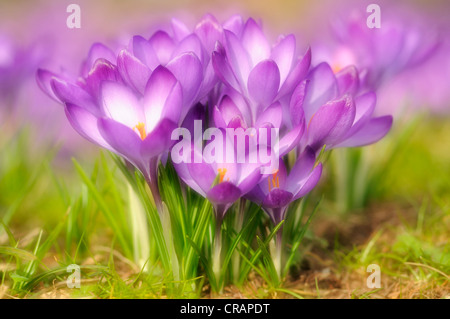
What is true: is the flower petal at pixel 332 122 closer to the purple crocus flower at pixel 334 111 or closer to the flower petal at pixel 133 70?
the purple crocus flower at pixel 334 111

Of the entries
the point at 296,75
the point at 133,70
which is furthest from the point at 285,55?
the point at 133,70

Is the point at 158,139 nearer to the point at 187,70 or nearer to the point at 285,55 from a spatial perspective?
the point at 187,70

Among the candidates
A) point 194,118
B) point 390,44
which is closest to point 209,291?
point 194,118

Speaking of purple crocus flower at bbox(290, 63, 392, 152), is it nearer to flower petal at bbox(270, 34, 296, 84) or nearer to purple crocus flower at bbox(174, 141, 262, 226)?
flower petal at bbox(270, 34, 296, 84)

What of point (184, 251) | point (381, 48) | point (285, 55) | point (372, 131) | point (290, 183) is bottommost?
point (184, 251)

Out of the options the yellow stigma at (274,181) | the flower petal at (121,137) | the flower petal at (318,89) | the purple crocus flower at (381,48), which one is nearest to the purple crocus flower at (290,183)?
the yellow stigma at (274,181)

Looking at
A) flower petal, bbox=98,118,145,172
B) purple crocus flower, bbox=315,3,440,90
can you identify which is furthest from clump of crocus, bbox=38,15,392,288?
purple crocus flower, bbox=315,3,440,90

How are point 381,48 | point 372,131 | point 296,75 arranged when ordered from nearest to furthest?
point 296,75 < point 372,131 < point 381,48
